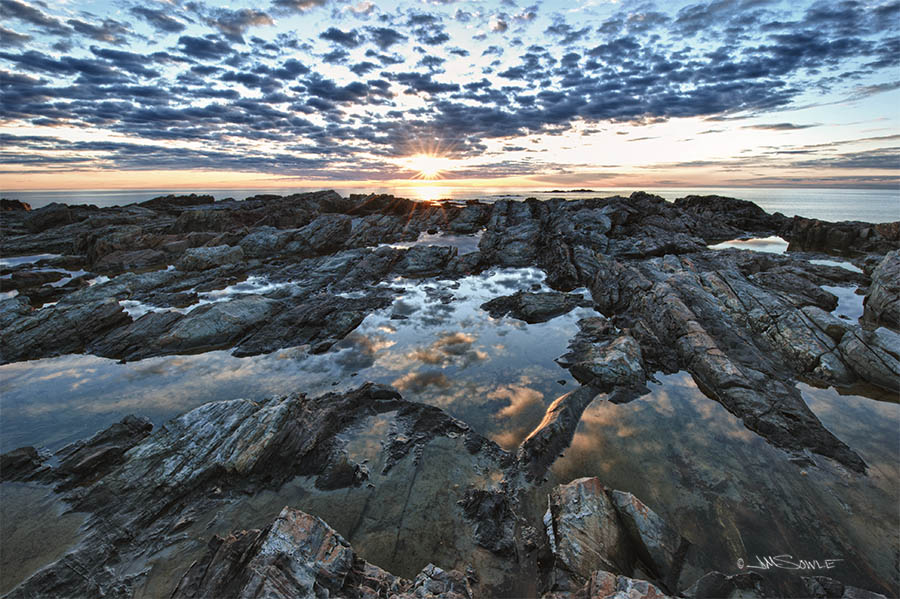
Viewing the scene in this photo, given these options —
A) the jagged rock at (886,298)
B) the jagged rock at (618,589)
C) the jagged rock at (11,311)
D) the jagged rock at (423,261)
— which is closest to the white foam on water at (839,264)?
the jagged rock at (886,298)

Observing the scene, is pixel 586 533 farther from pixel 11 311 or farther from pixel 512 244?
pixel 512 244

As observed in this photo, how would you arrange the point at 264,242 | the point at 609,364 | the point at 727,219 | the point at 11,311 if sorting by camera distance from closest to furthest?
the point at 609,364 < the point at 11,311 < the point at 264,242 < the point at 727,219

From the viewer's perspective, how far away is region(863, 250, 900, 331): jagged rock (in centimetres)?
2097

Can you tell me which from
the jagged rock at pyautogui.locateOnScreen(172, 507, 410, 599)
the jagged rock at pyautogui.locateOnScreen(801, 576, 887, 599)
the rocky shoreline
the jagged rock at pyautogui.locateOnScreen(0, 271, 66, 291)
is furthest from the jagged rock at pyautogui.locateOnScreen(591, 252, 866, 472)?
the jagged rock at pyautogui.locateOnScreen(0, 271, 66, 291)

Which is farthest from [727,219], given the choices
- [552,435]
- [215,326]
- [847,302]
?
[215,326]

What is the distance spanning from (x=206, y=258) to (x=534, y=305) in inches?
1332

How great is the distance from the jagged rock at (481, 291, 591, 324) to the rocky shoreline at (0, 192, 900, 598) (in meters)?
0.17

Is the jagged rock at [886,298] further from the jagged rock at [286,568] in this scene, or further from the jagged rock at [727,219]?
the jagged rock at [727,219]

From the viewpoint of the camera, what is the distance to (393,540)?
9453 mm

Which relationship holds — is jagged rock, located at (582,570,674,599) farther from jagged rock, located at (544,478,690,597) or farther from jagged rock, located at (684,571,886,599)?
jagged rock, located at (684,571,886,599)

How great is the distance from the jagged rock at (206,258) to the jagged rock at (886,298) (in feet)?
176

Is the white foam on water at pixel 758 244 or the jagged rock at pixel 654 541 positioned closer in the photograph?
the jagged rock at pixel 654 541

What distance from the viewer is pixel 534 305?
25.3 metres

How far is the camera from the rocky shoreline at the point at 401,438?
7828 mm
